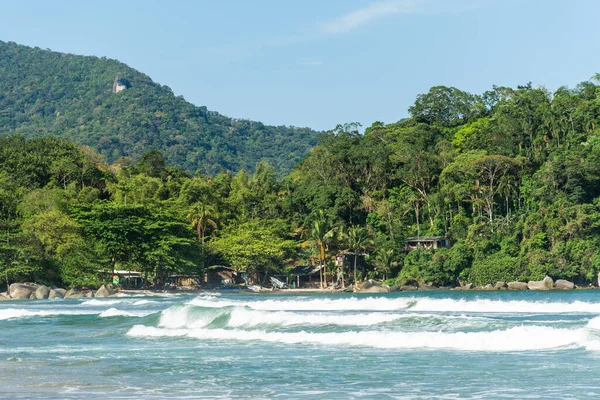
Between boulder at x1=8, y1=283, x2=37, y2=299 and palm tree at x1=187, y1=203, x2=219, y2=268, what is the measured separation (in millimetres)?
21716

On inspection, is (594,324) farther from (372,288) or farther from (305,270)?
(305,270)

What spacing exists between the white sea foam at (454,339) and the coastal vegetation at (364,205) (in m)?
40.5

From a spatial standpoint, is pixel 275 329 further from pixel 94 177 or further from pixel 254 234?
pixel 94 177

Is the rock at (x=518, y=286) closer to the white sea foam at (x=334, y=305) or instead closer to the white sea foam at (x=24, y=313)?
the white sea foam at (x=334, y=305)

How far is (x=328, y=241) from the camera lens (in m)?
70.1

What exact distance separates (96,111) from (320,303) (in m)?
135

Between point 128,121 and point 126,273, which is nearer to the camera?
point 126,273

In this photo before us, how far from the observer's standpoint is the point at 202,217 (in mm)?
74375

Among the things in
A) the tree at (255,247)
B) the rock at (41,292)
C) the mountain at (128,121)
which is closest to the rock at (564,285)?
the tree at (255,247)

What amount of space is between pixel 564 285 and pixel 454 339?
4574 cm

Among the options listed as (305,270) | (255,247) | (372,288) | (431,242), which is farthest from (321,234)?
(431,242)

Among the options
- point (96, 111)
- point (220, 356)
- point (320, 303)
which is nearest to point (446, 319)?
point (220, 356)

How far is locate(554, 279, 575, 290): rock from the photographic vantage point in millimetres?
60844

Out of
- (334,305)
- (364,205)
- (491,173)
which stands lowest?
(334,305)
